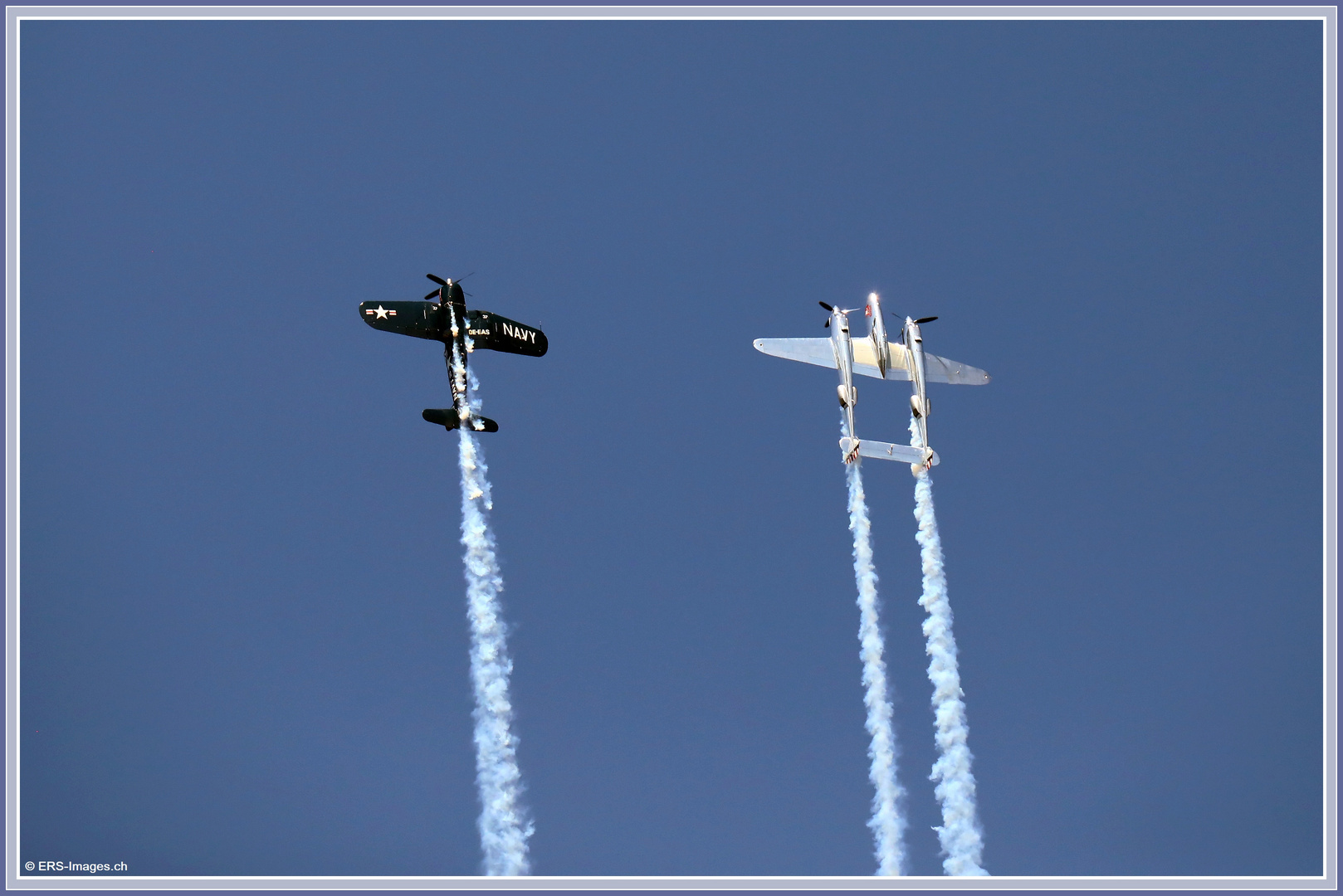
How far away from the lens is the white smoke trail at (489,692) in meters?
61.0

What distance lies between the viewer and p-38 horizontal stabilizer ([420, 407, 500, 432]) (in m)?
64.2

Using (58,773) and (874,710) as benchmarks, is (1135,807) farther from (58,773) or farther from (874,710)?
(58,773)

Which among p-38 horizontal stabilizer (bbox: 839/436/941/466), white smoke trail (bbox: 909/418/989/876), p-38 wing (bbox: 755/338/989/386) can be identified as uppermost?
p-38 wing (bbox: 755/338/989/386)

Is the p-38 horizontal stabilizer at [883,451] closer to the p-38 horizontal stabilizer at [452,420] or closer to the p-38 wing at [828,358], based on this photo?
the p-38 wing at [828,358]

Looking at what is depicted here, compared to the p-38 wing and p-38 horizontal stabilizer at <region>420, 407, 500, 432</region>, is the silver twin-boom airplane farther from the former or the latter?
A: p-38 horizontal stabilizer at <region>420, 407, 500, 432</region>

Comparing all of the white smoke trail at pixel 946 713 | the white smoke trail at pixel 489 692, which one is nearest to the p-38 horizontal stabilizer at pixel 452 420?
the white smoke trail at pixel 489 692

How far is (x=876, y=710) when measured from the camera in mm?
66250

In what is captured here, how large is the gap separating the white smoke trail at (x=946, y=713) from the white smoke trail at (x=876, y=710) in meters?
1.69

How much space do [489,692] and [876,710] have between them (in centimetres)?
1512

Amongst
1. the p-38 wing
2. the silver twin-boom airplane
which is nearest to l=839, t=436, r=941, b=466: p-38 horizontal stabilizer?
the silver twin-boom airplane

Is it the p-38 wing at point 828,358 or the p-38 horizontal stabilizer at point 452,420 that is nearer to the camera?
the p-38 horizontal stabilizer at point 452,420

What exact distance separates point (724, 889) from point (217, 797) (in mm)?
64328

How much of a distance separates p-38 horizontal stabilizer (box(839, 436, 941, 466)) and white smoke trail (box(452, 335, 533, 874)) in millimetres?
14414

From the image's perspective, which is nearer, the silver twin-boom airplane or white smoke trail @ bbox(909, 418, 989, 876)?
white smoke trail @ bbox(909, 418, 989, 876)
